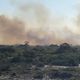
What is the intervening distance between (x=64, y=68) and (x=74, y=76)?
9462mm

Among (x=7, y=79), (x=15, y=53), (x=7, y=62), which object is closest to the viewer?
(x=7, y=79)

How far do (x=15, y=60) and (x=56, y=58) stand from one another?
10.7m

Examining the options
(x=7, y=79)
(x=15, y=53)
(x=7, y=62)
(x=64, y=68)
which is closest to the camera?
(x=7, y=79)

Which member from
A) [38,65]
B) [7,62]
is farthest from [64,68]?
[7,62]

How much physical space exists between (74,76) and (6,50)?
40.8 metres

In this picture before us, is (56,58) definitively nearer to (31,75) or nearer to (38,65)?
(38,65)

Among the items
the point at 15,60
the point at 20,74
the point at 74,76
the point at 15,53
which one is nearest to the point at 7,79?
the point at 20,74

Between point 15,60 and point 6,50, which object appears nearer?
point 15,60

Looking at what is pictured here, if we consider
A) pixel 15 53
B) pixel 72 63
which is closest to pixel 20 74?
pixel 72 63

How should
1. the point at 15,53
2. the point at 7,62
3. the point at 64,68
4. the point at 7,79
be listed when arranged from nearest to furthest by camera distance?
the point at 7,79 → the point at 64,68 → the point at 7,62 → the point at 15,53

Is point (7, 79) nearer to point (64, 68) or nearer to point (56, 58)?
point (64, 68)

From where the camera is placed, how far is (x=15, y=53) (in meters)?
133

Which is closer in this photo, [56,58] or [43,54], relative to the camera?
[56,58]

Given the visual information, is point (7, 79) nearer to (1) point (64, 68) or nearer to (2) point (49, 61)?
(1) point (64, 68)
